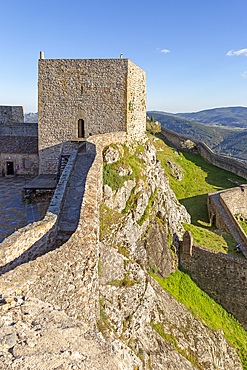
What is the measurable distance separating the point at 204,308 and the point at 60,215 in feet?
35.8

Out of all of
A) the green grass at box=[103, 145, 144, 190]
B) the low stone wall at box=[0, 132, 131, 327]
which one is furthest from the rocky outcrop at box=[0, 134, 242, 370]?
the green grass at box=[103, 145, 144, 190]

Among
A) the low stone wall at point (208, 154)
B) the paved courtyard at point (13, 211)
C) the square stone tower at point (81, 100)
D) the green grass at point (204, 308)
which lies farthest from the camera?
the low stone wall at point (208, 154)

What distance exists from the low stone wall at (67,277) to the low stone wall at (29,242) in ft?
3.04

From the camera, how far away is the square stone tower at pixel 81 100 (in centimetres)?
1409

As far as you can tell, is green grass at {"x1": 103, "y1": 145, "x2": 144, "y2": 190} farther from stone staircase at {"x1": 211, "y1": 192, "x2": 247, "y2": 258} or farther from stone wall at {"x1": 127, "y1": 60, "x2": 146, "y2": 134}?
stone staircase at {"x1": 211, "y1": 192, "x2": 247, "y2": 258}

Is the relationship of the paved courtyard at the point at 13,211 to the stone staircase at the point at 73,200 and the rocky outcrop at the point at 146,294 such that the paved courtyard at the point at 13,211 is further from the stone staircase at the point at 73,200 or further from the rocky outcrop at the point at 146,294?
the rocky outcrop at the point at 146,294

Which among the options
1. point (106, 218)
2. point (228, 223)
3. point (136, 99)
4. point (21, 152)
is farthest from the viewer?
point (228, 223)

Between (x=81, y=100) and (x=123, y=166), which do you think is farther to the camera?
(x=81, y=100)

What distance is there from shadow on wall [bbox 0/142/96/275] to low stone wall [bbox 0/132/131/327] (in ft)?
3.58

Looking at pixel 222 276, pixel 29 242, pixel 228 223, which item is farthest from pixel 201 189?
pixel 29 242

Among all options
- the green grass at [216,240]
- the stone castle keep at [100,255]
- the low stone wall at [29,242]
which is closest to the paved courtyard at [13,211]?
the stone castle keep at [100,255]

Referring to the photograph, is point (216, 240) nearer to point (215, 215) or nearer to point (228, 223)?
point (228, 223)

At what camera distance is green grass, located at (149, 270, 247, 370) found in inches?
507

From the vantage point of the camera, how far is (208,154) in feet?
130
